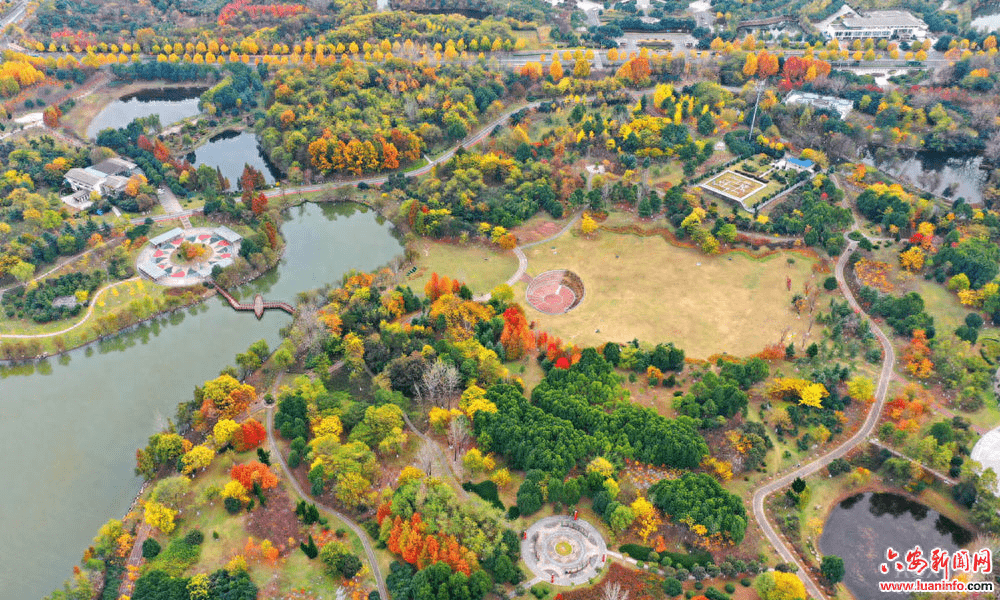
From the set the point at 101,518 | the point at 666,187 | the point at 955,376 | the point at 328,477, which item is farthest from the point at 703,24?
the point at 101,518

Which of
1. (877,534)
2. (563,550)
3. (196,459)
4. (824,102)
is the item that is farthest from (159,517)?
(824,102)

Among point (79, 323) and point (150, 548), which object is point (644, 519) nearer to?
point (150, 548)

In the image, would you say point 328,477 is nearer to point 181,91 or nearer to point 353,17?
point 181,91

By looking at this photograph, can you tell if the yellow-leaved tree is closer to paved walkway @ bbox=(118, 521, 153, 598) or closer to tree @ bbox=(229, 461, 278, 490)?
tree @ bbox=(229, 461, 278, 490)

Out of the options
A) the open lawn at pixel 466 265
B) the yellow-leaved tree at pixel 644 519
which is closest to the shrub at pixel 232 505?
the yellow-leaved tree at pixel 644 519

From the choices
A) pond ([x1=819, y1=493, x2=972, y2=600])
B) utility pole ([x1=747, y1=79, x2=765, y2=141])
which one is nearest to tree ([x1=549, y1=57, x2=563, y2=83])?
utility pole ([x1=747, y1=79, x2=765, y2=141])

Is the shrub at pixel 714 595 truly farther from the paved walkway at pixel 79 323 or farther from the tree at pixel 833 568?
the paved walkway at pixel 79 323
